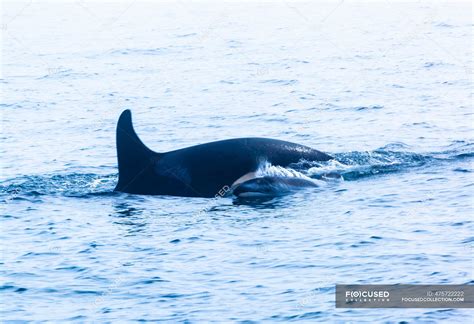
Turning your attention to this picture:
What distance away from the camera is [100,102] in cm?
3656

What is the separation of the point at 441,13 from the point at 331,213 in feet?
169

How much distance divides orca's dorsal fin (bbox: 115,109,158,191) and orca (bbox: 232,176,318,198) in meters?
1.87

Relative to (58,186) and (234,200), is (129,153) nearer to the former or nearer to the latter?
(234,200)

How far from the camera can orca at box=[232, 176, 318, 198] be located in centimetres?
1905

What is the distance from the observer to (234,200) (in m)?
19.1

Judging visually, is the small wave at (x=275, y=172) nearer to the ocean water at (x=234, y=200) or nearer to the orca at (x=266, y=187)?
the orca at (x=266, y=187)

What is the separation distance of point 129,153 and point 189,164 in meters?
1.16

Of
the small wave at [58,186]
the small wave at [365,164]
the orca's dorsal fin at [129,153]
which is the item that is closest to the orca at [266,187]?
the small wave at [365,164]

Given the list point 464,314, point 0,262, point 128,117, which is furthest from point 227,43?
point 464,314

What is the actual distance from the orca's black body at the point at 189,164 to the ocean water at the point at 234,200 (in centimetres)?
45

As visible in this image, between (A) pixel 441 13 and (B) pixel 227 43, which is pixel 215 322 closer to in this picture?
(B) pixel 227 43

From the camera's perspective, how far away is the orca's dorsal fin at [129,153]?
19.5 m

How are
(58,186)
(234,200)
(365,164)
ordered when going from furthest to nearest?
(365,164) < (58,186) < (234,200)

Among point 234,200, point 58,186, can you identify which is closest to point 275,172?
point 234,200
